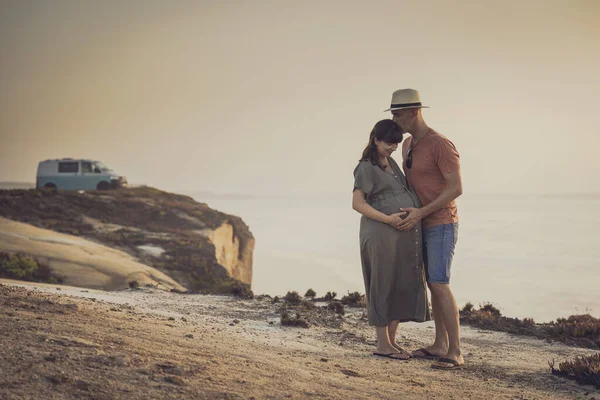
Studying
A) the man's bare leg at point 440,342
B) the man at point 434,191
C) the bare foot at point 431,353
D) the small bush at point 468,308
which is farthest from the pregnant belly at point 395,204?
the small bush at point 468,308

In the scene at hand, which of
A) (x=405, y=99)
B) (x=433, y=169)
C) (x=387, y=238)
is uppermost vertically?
(x=405, y=99)

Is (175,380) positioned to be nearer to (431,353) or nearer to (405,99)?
(431,353)

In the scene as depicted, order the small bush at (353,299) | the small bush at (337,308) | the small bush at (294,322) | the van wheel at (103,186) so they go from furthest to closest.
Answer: the van wheel at (103,186) → the small bush at (353,299) → the small bush at (337,308) → the small bush at (294,322)

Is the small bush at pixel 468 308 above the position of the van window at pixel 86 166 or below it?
below

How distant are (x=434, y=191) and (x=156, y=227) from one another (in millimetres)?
25851

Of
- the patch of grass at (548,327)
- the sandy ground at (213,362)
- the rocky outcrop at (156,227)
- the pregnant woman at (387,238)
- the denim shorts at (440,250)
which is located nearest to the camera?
the sandy ground at (213,362)

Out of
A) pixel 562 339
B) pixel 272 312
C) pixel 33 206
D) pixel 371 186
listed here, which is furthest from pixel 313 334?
pixel 33 206

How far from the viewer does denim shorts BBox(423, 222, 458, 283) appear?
312 inches

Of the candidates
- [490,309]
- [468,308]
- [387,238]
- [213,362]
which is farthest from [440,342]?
[490,309]

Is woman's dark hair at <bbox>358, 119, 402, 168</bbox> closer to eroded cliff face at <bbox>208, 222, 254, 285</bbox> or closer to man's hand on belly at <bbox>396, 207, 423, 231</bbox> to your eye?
man's hand on belly at <bbox>396, 207, 423, 231</bbox>

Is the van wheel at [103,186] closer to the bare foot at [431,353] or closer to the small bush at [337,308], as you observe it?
the small bush at [337,308]

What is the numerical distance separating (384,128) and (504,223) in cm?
9360

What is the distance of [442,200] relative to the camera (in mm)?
7824

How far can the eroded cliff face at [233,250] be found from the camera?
111ft
